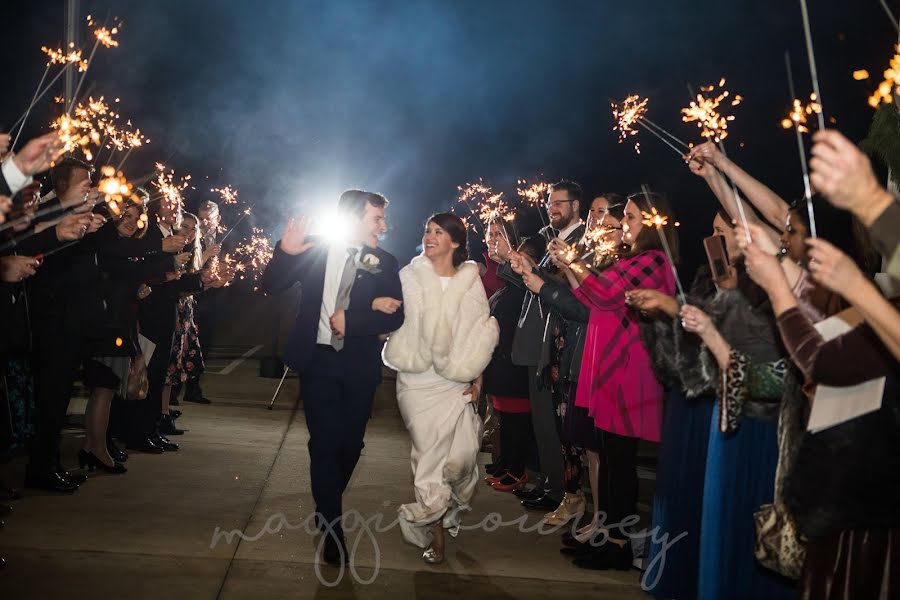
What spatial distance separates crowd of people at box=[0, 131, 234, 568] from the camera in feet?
19.4

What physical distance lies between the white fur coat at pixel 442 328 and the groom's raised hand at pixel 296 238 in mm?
682

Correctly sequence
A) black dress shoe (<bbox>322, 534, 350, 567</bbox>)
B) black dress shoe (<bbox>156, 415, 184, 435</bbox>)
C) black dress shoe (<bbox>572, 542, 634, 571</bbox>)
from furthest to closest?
black dress shoe (<bbox>156, 415, 184, 435</bbox>)
black dress shoe (<bbox>572, 542, 634, 571</bbox>)
black dress shoe (<bbox>322, 534, 350, 567</bbox>)

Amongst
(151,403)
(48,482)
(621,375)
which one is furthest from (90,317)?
(621,375)

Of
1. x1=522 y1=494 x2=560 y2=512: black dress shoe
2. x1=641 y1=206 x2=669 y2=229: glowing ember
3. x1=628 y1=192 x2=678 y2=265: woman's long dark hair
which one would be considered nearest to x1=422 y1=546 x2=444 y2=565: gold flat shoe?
x1=522 y1=494 x2=560 y2=512: black dress shoe

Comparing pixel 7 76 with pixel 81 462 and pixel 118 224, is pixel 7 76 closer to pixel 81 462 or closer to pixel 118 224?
pixel 118 224

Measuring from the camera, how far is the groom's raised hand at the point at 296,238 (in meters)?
5.86

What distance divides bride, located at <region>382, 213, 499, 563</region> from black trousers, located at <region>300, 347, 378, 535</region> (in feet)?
1.05

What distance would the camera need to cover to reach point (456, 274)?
614 cm

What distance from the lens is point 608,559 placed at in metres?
5.78

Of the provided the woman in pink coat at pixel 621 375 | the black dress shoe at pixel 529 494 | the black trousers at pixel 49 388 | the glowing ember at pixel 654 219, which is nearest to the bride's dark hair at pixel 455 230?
the woman in pink coat at pixel 621 375

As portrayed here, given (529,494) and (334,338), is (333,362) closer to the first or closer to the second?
(334,338)

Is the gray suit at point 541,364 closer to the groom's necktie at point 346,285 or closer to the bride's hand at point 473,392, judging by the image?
the bride's hand at point 473,392

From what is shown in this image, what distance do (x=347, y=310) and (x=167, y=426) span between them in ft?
14.1

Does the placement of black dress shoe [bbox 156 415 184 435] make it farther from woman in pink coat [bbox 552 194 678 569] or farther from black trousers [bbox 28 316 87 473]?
woman in pink coat [bbox 552 194 678 569]
